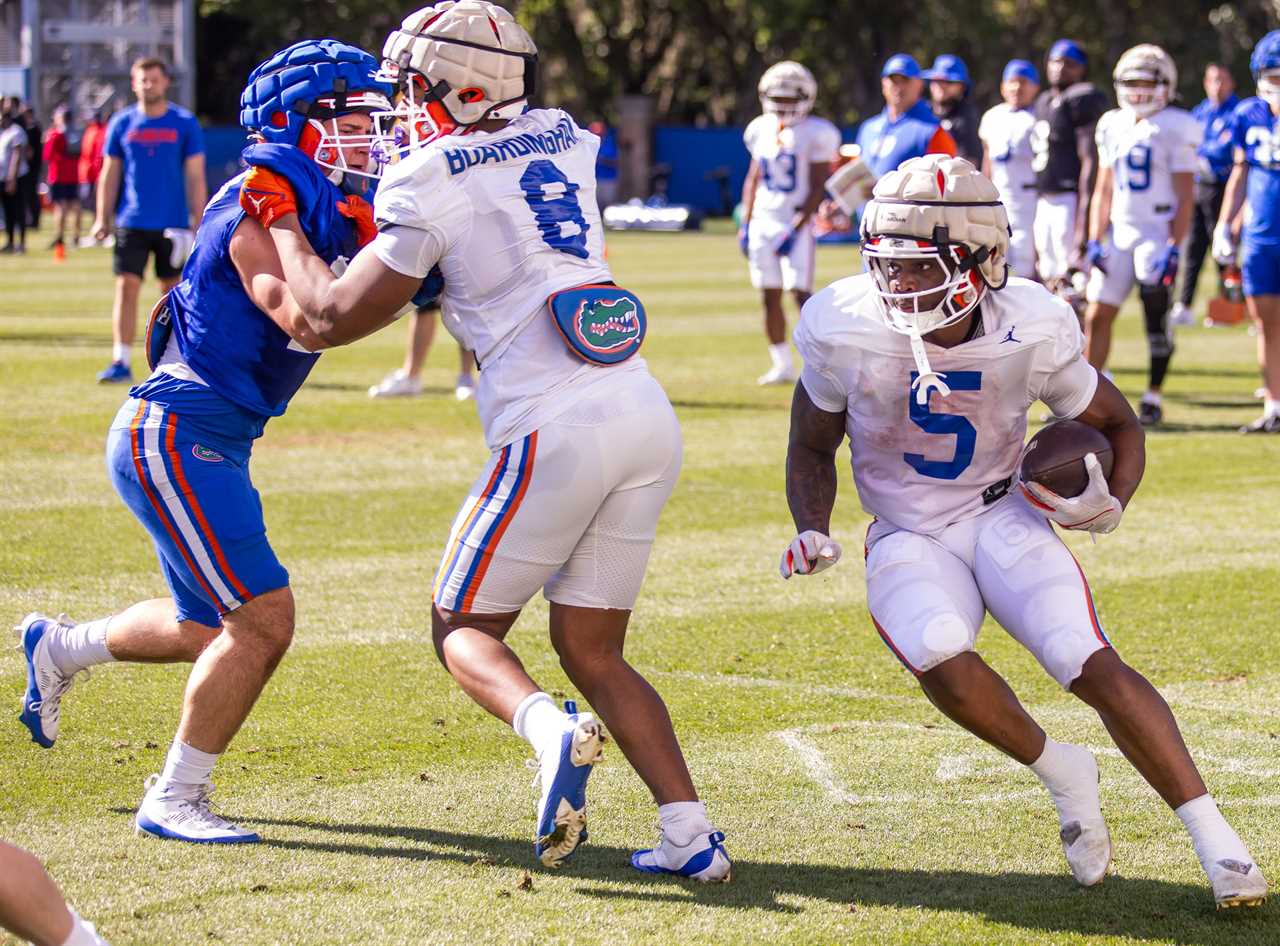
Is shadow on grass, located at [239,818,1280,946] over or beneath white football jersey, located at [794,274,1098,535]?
beneath

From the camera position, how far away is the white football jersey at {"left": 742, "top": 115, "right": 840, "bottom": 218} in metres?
13.0

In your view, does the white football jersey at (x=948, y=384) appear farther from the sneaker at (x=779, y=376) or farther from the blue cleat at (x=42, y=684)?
the sneaker at (x=779, y=376)

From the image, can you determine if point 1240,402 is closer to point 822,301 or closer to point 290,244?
point 822,301

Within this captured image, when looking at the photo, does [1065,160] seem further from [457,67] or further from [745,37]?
[745,37]

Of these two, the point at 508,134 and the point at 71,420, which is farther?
the point at 71,420

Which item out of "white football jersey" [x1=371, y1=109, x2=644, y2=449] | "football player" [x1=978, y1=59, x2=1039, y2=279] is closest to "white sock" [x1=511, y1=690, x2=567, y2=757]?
"white football jersey" [x1=371, y1=109, x2=644, y2=449]

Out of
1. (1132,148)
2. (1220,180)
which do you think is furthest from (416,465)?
(1220,180)

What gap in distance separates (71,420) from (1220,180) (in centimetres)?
1160

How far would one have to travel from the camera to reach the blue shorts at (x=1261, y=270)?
10.5m

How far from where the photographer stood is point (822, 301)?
439cm

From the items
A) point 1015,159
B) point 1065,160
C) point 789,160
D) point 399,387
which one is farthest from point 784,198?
point 399,387

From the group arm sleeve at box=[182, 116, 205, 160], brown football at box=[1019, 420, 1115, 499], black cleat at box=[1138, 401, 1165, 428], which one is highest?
brown football at box=[1019, 420, 1115, 499]

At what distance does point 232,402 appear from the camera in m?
4.54

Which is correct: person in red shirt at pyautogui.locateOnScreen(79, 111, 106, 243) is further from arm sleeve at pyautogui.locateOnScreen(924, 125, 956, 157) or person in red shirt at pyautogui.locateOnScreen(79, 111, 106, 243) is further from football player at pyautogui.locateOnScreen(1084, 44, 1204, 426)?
football player at pyautogui.locateOnScreen(1084, 44, 1204, 426)
